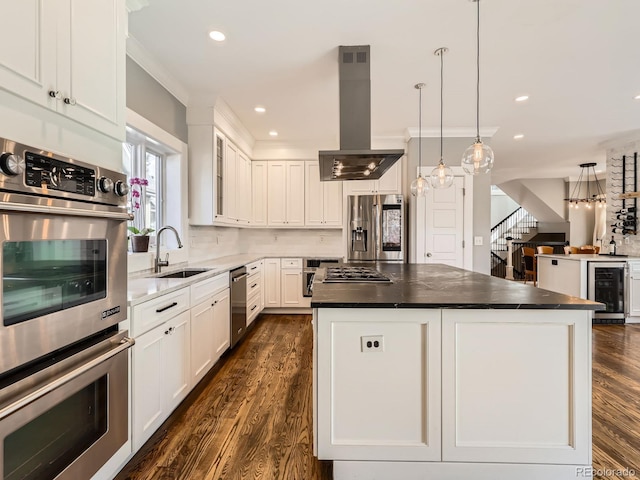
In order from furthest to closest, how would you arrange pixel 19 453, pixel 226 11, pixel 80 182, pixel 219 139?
pixel 219 139 < pixel 226 11 < pixel 80 182 < pixel 19 453

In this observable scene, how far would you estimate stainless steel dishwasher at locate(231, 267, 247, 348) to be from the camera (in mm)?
3115

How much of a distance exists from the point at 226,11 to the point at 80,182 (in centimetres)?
160

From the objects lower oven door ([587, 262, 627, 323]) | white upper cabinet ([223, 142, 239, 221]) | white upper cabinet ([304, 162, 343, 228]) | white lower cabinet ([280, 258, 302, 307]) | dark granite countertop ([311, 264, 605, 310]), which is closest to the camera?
dark granite countertop ([311, 264, 605, 310])

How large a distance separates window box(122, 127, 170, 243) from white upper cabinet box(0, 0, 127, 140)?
117cm

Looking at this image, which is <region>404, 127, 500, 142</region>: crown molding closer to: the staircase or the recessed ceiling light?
the recessed ceiling light

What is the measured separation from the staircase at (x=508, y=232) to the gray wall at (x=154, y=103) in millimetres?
9849

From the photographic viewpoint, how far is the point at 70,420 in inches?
44.6

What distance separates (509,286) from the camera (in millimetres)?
1811

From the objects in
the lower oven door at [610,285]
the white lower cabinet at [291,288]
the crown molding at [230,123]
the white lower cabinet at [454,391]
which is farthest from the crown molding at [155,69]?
the lower oven door at [610,285]

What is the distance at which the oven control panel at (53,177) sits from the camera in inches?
35.7

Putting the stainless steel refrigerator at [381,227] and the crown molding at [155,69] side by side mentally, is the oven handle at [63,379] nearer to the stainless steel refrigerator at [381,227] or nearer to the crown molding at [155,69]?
the crown molding at [155,69]

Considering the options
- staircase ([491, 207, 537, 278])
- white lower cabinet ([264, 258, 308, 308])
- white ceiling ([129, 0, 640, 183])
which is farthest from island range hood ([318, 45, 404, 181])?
staircase ([491, 207, 537, 278])

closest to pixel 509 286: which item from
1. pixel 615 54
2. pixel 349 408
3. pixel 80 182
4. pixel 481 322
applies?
pixel 481 322

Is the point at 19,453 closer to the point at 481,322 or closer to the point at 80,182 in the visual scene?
the point at 80,182
